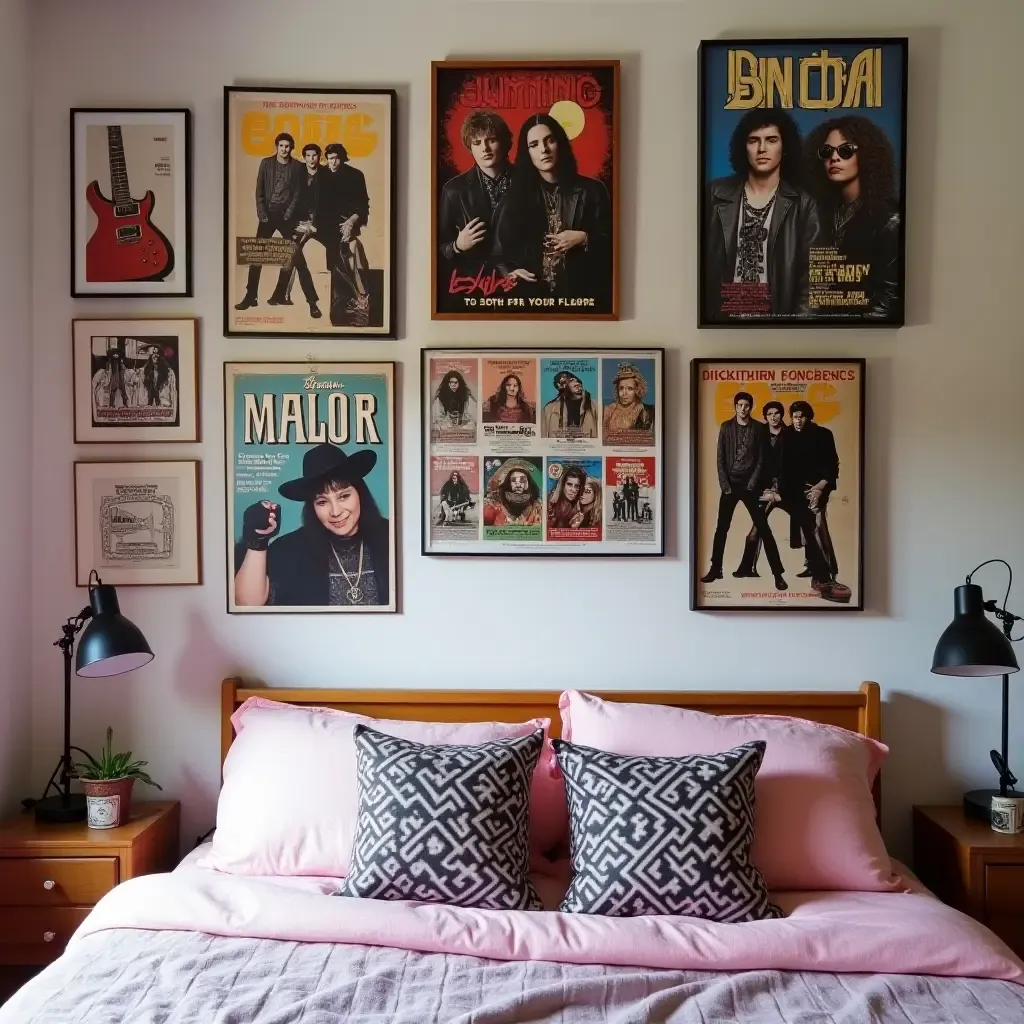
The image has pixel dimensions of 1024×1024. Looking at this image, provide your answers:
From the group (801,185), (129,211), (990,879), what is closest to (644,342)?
(801,185)

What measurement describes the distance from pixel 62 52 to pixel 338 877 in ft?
7.31

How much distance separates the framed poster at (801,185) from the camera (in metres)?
2.52

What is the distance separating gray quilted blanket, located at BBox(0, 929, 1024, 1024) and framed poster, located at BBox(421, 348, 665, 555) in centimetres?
112

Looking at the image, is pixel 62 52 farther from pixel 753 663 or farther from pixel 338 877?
pixel 753 663

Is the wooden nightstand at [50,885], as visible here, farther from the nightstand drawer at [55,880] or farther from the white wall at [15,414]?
the white wall at [15,414]

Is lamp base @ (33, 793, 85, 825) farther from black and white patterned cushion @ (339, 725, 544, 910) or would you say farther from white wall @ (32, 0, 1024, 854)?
black and white patterned cushion @ (339, 725, 544, 910)

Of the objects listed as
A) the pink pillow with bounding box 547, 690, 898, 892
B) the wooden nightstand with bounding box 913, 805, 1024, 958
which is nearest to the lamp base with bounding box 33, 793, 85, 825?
the pink pillow with bounding box 547, 690, 898, 892

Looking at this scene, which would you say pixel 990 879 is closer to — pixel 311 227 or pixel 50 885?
pixel 50 885

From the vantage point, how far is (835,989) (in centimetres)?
165

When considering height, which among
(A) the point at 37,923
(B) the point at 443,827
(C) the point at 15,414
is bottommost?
(A) the point at 37,923

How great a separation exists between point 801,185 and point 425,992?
212cm

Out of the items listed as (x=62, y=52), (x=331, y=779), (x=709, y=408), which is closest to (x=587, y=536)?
(x=709, y=408)

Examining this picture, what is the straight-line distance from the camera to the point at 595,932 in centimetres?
178

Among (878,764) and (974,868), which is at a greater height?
(878,764)
